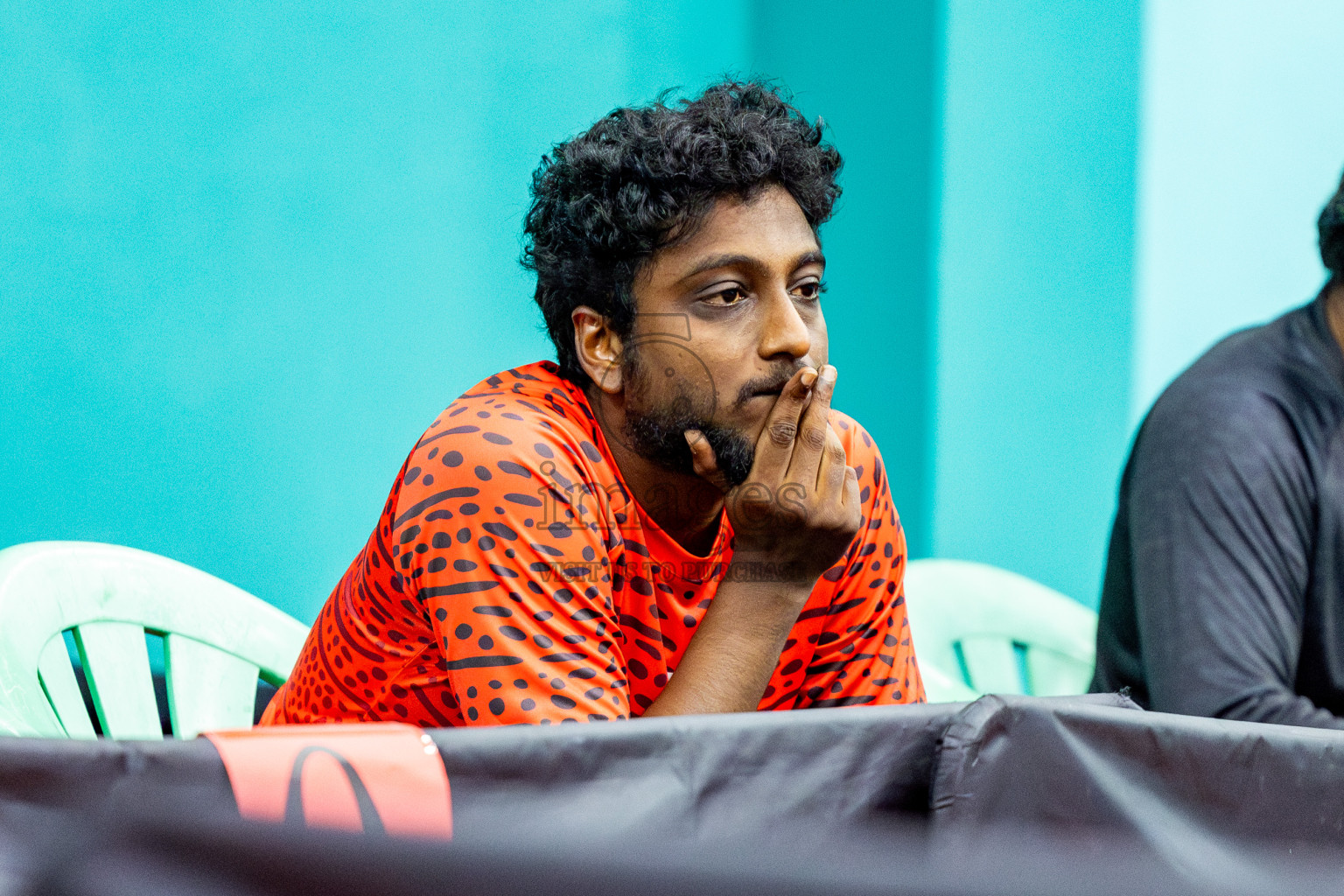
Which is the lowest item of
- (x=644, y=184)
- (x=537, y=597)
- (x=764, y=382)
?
(x=537, y=597)

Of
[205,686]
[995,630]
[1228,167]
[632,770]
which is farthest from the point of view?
[1228,167]

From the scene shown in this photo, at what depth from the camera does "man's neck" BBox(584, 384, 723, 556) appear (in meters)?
1.52

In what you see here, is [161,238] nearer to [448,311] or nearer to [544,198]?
[448,311]

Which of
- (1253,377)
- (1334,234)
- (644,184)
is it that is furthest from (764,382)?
(1334,234)

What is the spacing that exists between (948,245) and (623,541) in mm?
1481

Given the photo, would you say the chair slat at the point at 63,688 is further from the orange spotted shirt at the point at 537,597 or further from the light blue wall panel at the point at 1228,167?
the light blue wall panel at the point at 1228,167

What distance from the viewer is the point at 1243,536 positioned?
1696 mm

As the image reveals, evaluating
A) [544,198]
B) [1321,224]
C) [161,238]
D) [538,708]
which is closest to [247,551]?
[161,238]

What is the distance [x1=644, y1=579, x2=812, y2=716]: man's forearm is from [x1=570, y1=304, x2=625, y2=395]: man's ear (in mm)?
318

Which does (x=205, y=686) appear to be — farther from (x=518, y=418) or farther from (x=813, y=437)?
(x=813, y=437)

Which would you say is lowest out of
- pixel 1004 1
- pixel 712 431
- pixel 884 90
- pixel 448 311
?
pixel 712 431

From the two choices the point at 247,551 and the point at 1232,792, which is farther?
the point at 247,551

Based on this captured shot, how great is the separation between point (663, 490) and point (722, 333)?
226mm

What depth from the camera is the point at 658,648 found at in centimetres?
147
